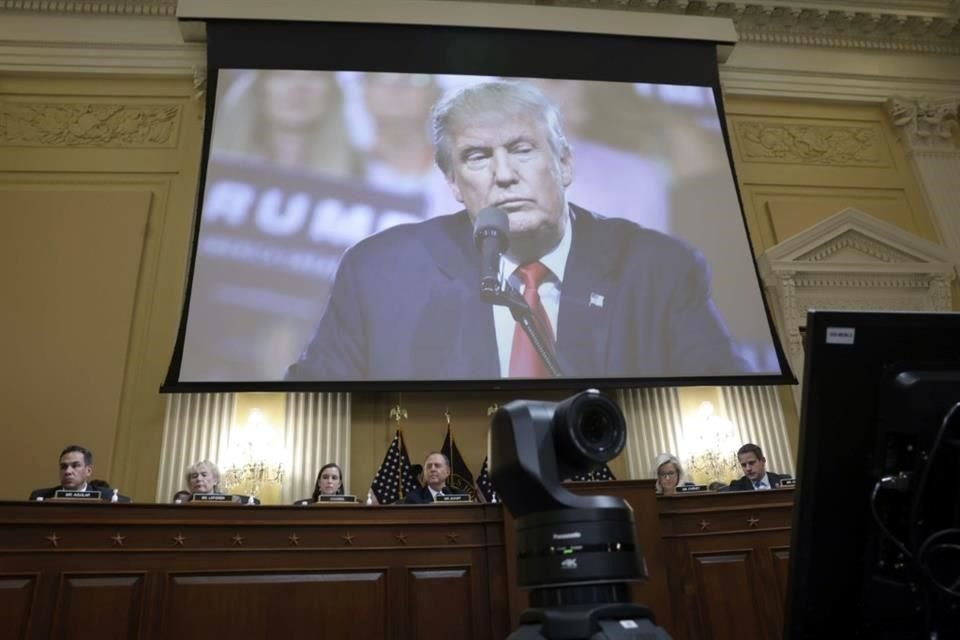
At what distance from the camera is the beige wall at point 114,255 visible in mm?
5695

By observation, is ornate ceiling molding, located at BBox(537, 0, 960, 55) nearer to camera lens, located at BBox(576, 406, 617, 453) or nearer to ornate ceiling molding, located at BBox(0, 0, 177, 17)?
ornate ceiling molding, located at BBox(0, 0, 177, 17)

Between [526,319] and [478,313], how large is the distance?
0.38 meters

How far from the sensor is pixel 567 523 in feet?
3.56

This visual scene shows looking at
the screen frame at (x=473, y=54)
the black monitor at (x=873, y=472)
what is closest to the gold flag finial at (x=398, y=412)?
the screen frame at (x=473, y=54)

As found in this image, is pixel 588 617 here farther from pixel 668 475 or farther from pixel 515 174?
pixel 515 174

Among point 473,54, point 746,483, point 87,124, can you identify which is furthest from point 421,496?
point 87,124

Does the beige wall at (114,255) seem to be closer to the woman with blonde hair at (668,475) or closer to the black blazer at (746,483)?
the woman with blonde hair at (668,475)

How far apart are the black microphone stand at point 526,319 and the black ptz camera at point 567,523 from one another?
4.62 m

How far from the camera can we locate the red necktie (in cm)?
579

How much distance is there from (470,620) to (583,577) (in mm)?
2483

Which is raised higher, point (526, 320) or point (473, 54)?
point (473, 54)

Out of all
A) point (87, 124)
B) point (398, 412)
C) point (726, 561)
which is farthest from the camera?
point (87, 124)

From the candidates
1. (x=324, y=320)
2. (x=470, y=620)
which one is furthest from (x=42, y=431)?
(x=470, y=620)

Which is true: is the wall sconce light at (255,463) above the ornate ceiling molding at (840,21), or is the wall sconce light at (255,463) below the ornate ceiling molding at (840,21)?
below
